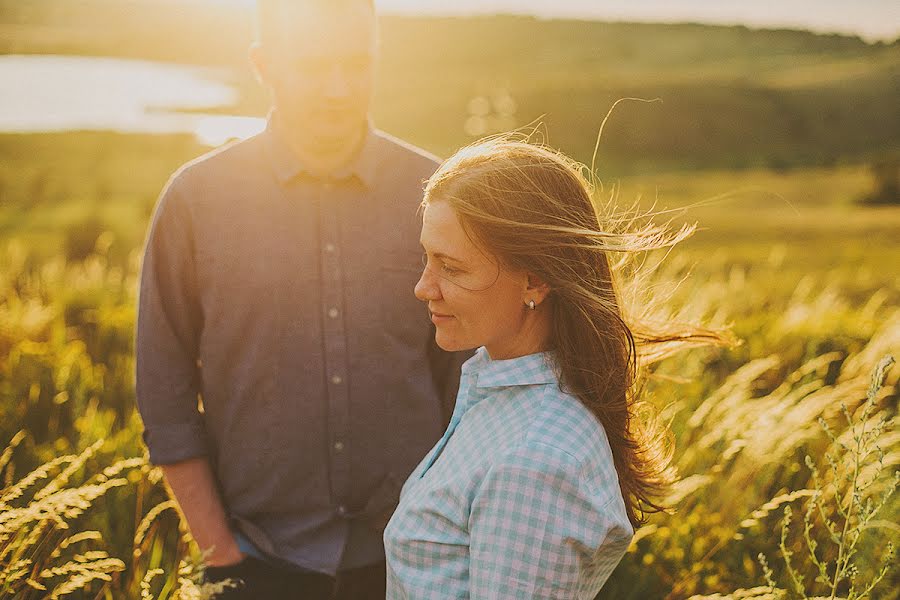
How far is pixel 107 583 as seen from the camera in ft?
9.98

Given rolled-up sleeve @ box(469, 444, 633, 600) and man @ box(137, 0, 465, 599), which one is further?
man @ box(137, 0, 465, 599)

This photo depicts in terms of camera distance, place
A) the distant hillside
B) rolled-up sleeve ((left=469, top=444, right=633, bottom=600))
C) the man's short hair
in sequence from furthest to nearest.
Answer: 1. the distant hillside
2. the man's short hair
3. rolled-up sleeve ((left=469, top=444, right=633, bottom=600))

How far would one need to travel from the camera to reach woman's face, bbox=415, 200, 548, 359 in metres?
1.77

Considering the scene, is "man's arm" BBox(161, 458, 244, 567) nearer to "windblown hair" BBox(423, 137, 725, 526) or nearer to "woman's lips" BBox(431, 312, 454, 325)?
"woman's lips" BBox(431, 312, 454, 325)

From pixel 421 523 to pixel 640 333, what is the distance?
83cm

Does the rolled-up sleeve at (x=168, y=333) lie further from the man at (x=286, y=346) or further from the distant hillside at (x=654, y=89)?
the distant hillside at (x=654, y=89)

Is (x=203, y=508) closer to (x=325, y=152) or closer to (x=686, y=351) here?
(x=325, y=152)

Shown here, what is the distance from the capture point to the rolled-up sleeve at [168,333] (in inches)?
100.0

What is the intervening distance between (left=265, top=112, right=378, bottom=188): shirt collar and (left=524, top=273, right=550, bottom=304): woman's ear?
993mm

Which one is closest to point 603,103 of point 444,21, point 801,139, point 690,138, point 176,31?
point 690,138

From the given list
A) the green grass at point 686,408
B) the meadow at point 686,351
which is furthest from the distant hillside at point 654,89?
the green grass at point 686,408

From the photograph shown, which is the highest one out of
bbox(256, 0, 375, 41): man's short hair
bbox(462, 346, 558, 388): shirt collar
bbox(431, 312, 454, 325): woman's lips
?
bbox(256, 0, 375, 41): man's short hair

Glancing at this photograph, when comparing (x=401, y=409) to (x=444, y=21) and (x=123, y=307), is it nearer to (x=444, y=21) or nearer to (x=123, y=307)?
(x=123, y=307)

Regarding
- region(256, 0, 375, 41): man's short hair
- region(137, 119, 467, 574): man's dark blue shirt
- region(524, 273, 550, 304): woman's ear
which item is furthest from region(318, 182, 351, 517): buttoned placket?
region(524, 273, 550, 304): woman's ear
